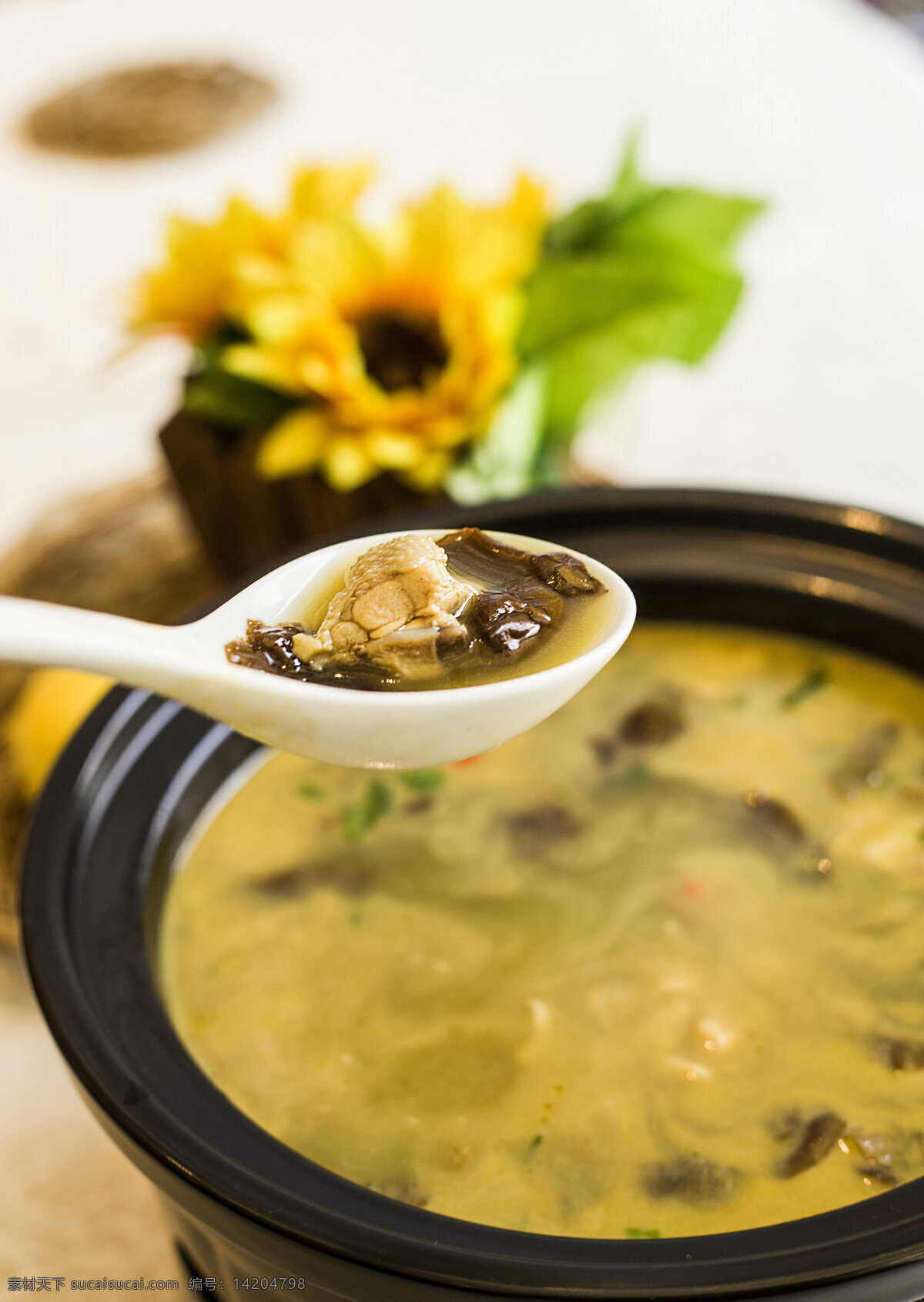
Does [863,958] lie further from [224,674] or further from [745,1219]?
[224,674]

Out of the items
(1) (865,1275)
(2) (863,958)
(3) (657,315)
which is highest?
(3) (657,315)

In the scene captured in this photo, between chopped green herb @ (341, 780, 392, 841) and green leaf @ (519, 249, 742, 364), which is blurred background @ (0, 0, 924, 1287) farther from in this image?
chopped green herb @ (341, 780, 392, 841)

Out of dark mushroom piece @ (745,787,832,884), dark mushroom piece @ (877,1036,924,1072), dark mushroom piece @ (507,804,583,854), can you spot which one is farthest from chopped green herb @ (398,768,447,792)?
dark mushroom piece @ (877,1036,924,1072)

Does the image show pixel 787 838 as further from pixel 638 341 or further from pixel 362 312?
pixel 362 312

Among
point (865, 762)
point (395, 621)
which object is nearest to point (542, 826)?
point (865, 762)

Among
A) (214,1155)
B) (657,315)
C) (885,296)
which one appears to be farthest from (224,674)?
(885,296)
